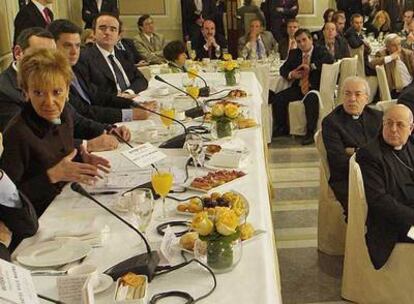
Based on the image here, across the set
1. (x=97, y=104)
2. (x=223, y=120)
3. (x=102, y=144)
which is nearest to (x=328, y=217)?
(x=223, y=120)

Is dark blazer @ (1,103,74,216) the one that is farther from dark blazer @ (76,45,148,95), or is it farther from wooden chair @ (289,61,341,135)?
wooden chair @ (289,61,341,135)

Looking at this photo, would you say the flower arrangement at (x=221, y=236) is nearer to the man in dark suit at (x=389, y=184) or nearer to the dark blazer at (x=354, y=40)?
the man in dark suit at (x=389, y=184)

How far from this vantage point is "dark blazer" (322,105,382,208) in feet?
10.3

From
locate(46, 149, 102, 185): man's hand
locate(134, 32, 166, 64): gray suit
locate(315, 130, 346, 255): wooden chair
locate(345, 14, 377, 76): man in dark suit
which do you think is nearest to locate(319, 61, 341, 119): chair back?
locate(345, 14, 377, 76): man in dark suit

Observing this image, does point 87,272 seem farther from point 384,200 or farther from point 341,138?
point 341,138


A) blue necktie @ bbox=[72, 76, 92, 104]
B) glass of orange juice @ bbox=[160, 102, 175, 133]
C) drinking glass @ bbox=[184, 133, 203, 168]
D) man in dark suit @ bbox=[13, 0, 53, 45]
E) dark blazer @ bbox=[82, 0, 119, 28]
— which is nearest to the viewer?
drinking glass @ bbox=[184, 133, 203, 168]

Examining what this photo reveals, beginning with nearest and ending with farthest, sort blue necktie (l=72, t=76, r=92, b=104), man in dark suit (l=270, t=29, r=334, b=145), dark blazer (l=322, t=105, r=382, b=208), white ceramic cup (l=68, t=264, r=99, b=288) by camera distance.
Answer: white ceramic cup (l=68, t=264, r=99, b=288) < dark blazer (l=322, t=105, r=382, b=208) < blue necktie (l=72, t=76, r=92, b=104) < man in dark suit (l=270, t=29, r=334, b=145)

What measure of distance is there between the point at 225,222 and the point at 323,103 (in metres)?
4.42

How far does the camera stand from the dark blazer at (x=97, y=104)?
11.0 feet

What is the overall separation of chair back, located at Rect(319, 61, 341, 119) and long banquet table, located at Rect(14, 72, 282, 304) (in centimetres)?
341

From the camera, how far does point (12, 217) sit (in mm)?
1730

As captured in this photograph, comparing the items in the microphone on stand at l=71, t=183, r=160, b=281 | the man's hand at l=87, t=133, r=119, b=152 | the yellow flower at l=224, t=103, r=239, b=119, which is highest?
the yellow flower at l=224, t=103, r=239, b=119

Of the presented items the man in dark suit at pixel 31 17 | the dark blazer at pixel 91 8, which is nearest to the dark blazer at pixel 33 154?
the man in dark suit at pixel 31 17

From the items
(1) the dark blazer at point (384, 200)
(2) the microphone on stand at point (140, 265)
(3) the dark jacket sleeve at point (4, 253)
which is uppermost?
(3) the dark jacket sleeve at point (4, 253)
